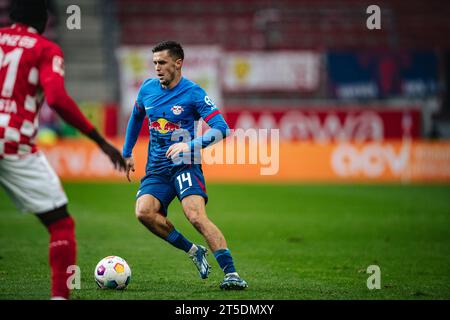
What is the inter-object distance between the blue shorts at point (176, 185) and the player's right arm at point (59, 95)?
5.33 feet

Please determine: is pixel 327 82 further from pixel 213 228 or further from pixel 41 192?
pixel 41 192

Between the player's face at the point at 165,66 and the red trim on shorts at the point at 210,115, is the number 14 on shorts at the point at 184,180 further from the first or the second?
the player's face at the point at 165,66

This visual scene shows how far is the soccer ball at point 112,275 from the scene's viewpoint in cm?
718

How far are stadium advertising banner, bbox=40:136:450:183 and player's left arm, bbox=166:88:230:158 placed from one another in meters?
14.7

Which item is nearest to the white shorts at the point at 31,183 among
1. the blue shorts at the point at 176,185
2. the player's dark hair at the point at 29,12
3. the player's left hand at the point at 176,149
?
the player's dark hair at the point at 29,12

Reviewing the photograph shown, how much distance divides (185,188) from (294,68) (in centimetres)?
1933

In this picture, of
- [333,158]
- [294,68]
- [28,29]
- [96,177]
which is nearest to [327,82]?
[294,68]

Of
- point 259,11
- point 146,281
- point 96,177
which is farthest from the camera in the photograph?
point 259,11

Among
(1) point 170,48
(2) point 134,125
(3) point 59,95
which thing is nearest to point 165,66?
(1) point 170,48

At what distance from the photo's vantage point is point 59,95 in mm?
5668

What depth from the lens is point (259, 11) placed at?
29.2m

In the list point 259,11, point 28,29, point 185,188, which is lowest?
point 185,188

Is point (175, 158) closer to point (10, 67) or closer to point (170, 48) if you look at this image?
point (170, 48)

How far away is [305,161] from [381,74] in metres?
5.01
